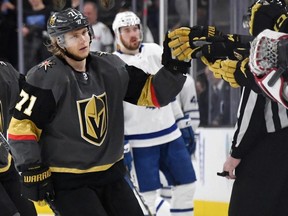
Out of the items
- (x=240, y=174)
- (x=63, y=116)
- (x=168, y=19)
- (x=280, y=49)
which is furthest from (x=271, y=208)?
(x=168, y=19)

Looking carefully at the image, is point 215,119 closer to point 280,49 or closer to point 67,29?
point 67,29

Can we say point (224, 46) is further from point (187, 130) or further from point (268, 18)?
point (187, 130)

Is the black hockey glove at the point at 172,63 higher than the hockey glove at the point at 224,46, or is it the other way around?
the hockey glove at the point at 224,46

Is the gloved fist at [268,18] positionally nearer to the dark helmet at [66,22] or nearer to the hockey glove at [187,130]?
the dark helmet at [66,22]

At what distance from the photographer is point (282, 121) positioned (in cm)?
290

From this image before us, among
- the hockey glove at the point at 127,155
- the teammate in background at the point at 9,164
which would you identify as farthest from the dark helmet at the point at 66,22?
the hockey glove at the point at 127,155

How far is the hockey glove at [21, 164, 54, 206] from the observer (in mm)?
3080

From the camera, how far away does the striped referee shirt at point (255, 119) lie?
9.57ft

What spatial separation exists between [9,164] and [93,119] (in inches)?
21.6

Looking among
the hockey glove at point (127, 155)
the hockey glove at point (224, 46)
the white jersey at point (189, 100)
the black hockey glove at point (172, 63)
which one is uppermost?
the hockey glove at point (224, 46)

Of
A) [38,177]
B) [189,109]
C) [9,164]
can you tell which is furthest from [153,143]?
[38,177]

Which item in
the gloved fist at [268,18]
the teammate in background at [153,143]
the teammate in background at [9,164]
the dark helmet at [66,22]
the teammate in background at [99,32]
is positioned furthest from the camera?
the teammate in background at [99,32]

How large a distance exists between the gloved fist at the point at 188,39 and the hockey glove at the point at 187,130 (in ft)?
6.22

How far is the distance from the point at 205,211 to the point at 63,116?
7.86 feet
